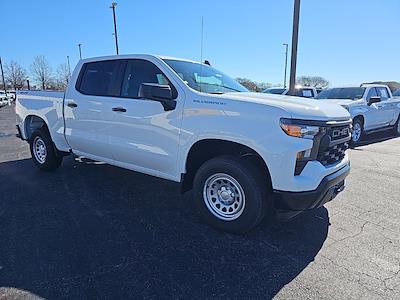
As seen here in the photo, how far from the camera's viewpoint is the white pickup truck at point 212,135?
321 centimetres

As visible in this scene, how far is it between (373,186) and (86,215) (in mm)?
4451

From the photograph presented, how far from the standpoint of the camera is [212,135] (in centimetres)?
358

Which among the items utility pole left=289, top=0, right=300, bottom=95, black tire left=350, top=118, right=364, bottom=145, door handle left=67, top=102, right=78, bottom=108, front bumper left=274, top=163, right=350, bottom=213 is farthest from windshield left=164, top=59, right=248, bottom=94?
utility pole left=289, top=0, right=300, bottom=95

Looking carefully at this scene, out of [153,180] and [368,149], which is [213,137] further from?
[368,149]

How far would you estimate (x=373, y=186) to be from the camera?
5.46 m

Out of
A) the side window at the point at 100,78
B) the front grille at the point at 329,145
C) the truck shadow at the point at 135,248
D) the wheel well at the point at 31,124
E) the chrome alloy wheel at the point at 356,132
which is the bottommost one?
the truck shadow at the point at 135,248

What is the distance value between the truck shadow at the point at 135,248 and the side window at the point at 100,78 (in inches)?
59.7

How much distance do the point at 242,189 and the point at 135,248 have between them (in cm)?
124

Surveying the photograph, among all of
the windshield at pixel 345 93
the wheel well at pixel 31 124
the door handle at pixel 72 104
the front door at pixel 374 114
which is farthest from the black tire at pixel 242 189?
the windshield at pixel 345 93

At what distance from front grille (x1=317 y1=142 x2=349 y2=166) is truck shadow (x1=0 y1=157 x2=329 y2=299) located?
82 centimetres

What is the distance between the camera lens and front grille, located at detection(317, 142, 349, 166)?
3.35m

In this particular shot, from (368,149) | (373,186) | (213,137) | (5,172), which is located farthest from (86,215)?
(368,149)

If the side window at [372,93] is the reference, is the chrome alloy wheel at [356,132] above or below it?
below

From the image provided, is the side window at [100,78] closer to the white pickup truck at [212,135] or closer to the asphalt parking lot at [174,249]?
the white pickup truck at [212,135]
